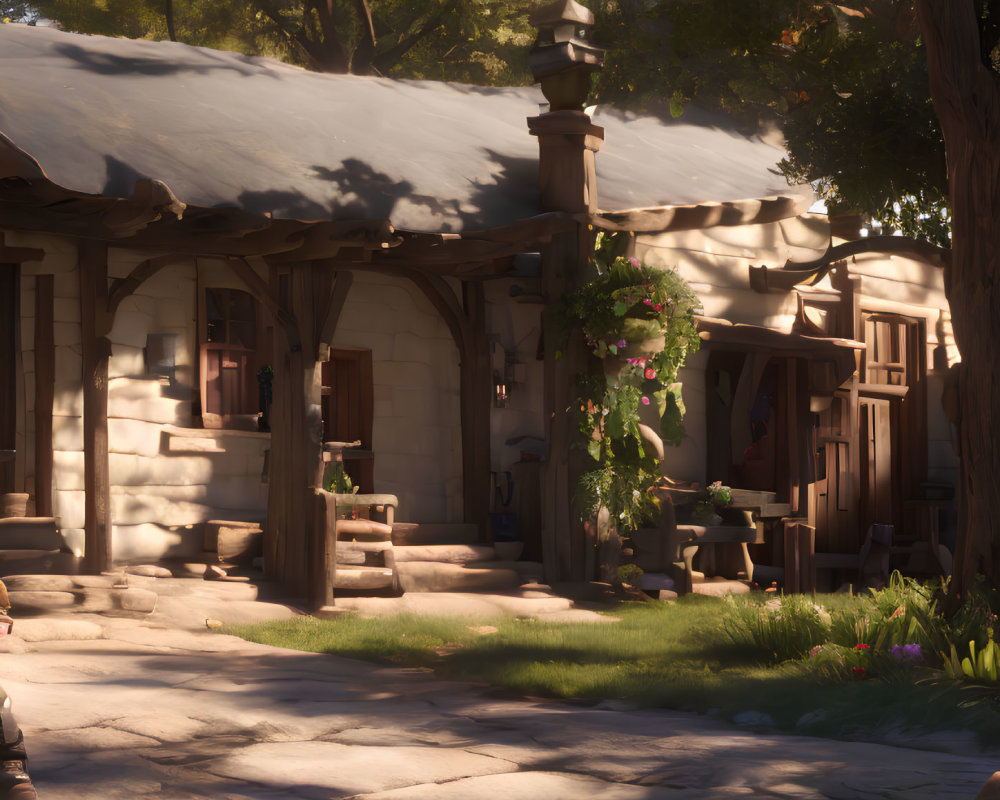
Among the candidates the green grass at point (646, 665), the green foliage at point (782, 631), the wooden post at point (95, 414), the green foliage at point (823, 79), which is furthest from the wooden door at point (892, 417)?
the wooden post at point (95, 414)

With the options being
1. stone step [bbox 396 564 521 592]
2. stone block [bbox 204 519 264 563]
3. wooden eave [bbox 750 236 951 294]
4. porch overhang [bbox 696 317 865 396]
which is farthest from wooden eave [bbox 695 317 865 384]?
stone block [bbox 204 519 264 563]

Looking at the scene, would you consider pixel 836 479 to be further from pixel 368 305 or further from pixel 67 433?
pixel 67 433

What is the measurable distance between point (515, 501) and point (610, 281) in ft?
8.37

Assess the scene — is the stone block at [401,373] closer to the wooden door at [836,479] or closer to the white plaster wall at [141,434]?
the white plaster wall at [141,434]

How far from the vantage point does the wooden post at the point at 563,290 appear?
1091 cm

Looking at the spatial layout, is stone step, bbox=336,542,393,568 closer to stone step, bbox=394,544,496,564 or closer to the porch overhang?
stone step, bbox=394,544,496,564

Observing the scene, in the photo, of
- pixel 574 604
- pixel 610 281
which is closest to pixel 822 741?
pixel 574 604

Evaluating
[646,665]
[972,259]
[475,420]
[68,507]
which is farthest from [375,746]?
[475,420]

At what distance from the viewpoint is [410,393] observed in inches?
471

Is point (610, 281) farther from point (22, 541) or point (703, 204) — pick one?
point (22, 541)

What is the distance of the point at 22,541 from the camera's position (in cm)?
995

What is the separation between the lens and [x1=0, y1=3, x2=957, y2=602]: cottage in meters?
9.95

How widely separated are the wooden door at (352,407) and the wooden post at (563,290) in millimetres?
1787

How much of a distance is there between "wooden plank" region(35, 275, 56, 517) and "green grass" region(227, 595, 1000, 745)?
2.43m
